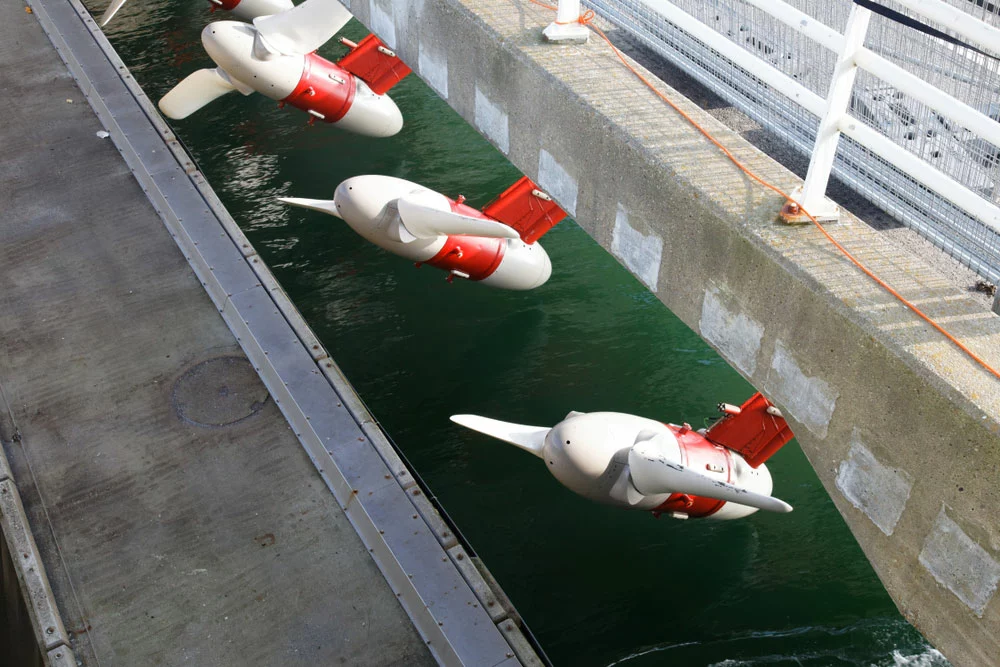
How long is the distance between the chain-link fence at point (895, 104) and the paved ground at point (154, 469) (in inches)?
166

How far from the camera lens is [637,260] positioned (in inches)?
248

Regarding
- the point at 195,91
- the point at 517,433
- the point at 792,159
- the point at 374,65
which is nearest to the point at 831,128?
the point at 792,159

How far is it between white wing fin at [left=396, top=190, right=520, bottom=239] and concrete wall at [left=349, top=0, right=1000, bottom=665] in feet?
1.92

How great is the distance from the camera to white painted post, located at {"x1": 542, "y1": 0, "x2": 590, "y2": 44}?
7.05m

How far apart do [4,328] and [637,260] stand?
6.11 meters

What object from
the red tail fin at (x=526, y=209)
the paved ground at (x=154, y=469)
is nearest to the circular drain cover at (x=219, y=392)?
the paved ground at (x=154, y=469)

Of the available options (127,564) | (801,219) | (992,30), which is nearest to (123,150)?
(127,564)

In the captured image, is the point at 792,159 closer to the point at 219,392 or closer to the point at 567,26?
the point at 567,26

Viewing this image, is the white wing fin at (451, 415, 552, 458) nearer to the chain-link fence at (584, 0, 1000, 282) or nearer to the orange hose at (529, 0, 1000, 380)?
the orange hose at (529, 0, 1000, 380)

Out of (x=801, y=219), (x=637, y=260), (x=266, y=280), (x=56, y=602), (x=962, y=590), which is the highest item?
(x=801, y=219)

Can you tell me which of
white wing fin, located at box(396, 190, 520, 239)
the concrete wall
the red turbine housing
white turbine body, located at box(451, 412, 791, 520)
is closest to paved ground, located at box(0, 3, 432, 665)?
white turbine body, located at box(451, 412, 791, 520)

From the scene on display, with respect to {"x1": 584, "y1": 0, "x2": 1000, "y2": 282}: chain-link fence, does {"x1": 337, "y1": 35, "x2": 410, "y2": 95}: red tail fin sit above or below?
below

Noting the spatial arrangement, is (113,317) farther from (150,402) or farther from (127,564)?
(127,564)

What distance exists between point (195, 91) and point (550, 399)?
6.42 meters
